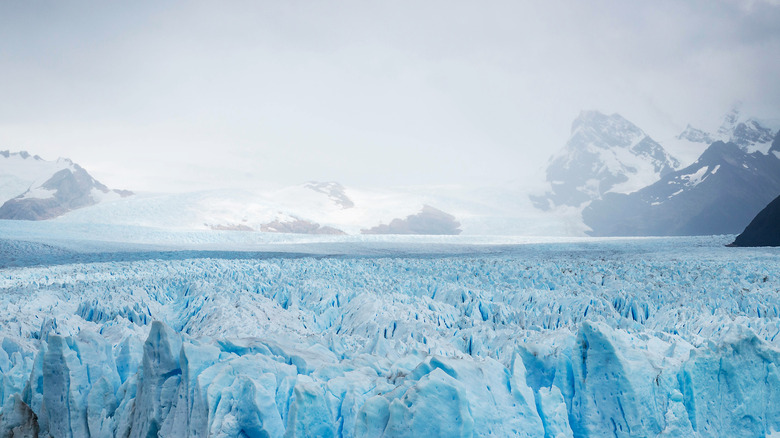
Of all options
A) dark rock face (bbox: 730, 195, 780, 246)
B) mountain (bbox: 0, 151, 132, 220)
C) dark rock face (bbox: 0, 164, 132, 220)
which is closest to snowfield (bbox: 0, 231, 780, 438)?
dark rock face (bbox: 730, 195, 780, 246)

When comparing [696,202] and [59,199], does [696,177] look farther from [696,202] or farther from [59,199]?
[59,199]

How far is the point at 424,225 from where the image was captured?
5128 centimetres

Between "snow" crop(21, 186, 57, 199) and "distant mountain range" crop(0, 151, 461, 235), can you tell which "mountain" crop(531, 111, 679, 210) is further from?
"snow" crop(21, 186, 57, 199)

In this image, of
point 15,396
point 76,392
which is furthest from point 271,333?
point 15,396

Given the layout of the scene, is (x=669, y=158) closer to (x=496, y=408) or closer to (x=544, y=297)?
(x=544, y=297)

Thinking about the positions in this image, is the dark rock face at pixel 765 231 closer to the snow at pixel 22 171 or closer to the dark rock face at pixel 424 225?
the dark rock face at pixel 424 225

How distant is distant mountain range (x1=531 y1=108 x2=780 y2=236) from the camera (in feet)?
189

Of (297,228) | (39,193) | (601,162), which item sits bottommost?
(297,228)

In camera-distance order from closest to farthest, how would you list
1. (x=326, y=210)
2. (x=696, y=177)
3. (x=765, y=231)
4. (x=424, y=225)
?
(x=765, y=231) → (x=424, y=225) → (x=326, y=210) → (x=696, y=177)

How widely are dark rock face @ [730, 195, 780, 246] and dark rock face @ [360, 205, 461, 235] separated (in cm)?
2897

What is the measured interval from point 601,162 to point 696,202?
16.8 metres

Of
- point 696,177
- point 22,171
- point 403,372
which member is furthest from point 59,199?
point 696,177

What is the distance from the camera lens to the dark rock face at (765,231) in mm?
21281

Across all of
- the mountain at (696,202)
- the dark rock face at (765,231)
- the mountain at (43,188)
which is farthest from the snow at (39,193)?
the mountain at (696,202)
